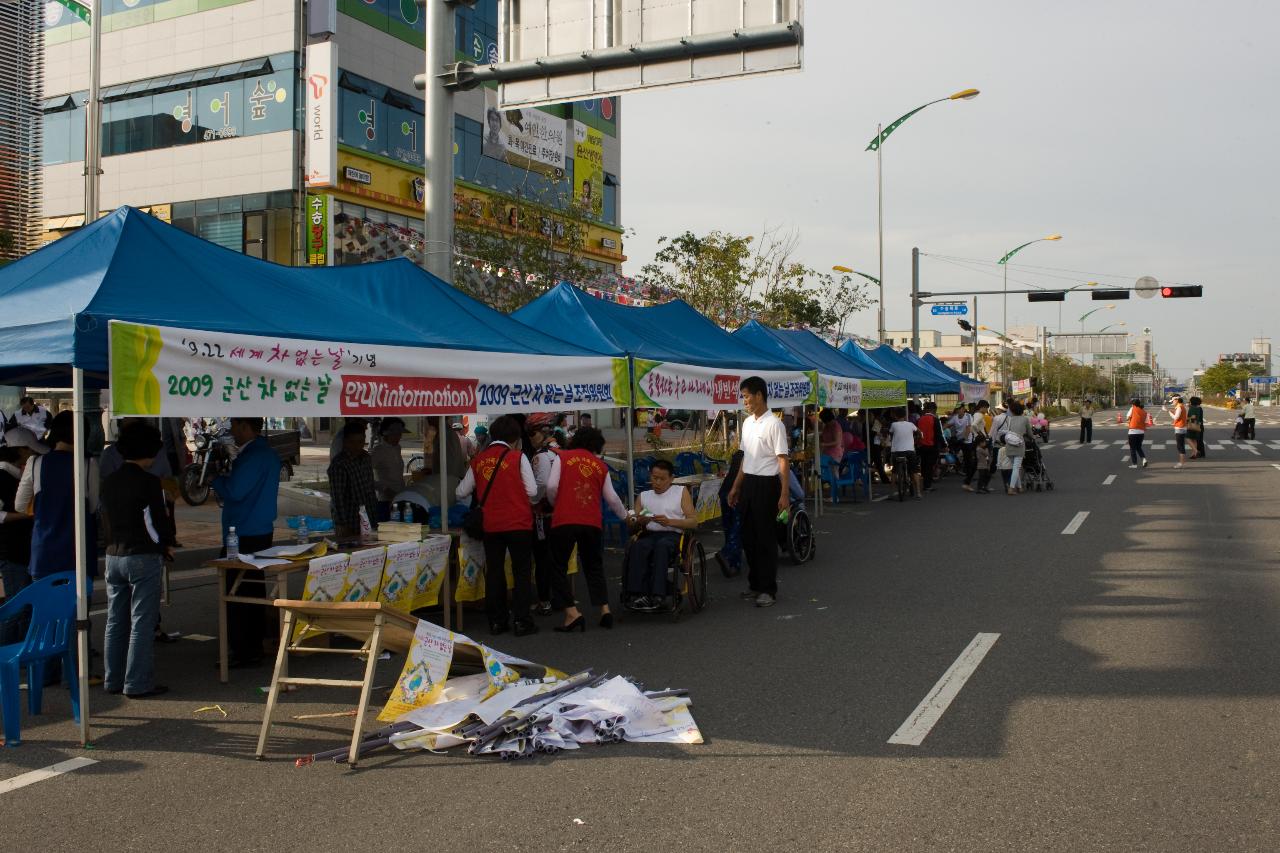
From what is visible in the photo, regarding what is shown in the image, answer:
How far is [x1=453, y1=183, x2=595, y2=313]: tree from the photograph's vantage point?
23562 mm

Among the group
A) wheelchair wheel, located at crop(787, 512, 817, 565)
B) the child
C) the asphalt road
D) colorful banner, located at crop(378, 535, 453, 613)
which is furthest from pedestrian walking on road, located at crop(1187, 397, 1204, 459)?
colorful banner, located at crop(378, 535, 453, 613)

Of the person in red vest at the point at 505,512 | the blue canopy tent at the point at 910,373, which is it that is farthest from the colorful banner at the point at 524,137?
the person in red vest at the point at 505,512

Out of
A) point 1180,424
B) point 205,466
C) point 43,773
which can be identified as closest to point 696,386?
point 43,773

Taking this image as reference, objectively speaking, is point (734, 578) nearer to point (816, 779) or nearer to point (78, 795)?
point (816, 779)

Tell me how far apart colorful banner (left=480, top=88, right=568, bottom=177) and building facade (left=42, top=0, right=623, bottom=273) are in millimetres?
137

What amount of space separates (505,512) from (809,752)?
3551mm

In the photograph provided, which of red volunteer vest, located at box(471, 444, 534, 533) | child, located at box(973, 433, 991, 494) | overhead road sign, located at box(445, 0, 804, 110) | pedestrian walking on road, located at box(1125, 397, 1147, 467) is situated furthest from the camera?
pedestrian walking on road, located at box(1125, 397, 1147, 467)

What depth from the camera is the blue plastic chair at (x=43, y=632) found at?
577cm

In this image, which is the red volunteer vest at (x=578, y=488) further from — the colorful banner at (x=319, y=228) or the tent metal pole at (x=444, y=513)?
the colorful banner at (x=319, y=228)

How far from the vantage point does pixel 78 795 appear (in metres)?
4.87

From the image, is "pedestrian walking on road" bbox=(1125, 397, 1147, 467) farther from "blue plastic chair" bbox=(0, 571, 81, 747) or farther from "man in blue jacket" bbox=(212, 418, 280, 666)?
"blue plastic chair" bbox=(0, 571, 81, 747)

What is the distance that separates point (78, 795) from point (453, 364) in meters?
3.93

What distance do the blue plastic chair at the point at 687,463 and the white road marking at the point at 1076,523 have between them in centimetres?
550

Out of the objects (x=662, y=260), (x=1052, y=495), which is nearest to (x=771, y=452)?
(x=1052, y=495)
